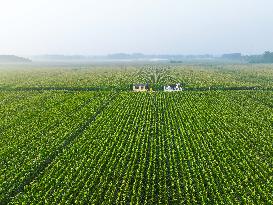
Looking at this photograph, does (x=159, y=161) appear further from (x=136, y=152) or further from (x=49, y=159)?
(x=49, y=159)

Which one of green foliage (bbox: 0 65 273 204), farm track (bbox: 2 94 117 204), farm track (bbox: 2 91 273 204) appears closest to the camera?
farm track (bbox: 2 91 273 204)

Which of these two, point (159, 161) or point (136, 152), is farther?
point (136, 152)

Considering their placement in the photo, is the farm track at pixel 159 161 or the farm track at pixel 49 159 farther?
the farm track at pixel 49 159

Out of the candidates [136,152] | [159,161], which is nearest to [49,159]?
[136,152]

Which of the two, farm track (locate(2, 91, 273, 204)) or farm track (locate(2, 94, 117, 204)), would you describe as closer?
farm track (locate(2, 91, 273, 204))

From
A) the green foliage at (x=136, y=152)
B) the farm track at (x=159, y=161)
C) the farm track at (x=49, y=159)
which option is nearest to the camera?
the farm track at (x=159, y=161)

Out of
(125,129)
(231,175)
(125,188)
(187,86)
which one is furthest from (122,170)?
(187,86)

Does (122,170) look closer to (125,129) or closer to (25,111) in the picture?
(125,129)

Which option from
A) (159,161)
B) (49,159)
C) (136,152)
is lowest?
(49,159)

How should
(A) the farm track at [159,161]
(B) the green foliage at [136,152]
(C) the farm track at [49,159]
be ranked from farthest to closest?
(C) the farm track at [49,159]
(B) the green foliage at [136,152]
(A) the farm track at [159,161]

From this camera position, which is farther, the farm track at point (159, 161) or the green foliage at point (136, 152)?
the green foliage at point (136, 152)

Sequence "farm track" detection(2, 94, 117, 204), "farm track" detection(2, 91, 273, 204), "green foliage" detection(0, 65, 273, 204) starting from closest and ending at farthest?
1. "farm track" detection(2, 91, 273, 204)
2. "green foliage" detection(0, 65, 273, 204)
3. "farm track" detection(2, 94, 117, 204)
